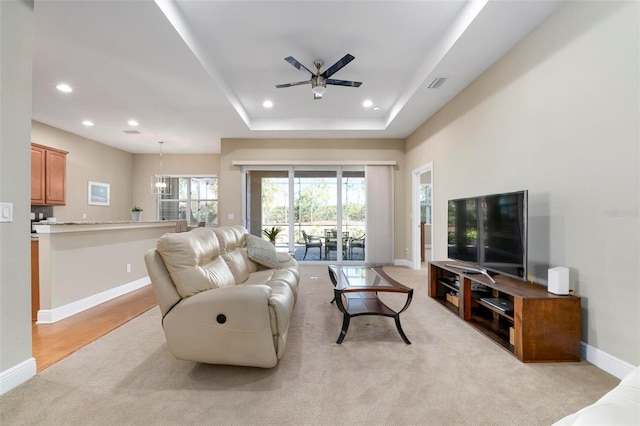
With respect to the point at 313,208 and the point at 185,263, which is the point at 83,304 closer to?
the point at 185,263

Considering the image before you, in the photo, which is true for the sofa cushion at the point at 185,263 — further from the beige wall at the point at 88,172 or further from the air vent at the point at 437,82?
the beige wall at the point at 88,172

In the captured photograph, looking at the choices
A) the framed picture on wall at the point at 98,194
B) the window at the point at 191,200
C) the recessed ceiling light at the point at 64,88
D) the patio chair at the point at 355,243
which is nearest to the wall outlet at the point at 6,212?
the recessed ceiling light at the point at 64,88

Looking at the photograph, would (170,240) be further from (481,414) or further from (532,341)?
(532,341)

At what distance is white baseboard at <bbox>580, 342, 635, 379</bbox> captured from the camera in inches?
70.8

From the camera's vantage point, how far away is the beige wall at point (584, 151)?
180cm

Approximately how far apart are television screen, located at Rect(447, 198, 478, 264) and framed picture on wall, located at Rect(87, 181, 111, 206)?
7141 millimetres

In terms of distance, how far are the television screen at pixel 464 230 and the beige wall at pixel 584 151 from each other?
0.42 meters

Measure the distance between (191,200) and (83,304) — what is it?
15.3 feet

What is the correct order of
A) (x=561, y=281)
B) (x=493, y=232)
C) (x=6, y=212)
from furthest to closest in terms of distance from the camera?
(x=493, y=232) → (x=561, y=281) → (x=6, y=212)

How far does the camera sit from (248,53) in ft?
10.6

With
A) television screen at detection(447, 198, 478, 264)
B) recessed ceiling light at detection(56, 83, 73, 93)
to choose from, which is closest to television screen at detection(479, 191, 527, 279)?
television screen at detection(447, 198, 478, 264)

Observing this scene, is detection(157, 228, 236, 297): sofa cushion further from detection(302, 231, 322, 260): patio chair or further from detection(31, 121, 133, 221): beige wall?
detection(31, 121, 133, 221): beige wall

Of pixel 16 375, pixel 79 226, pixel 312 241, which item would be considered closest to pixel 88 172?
pixel 79 226

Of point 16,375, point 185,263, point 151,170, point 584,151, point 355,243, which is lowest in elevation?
point 16,375
